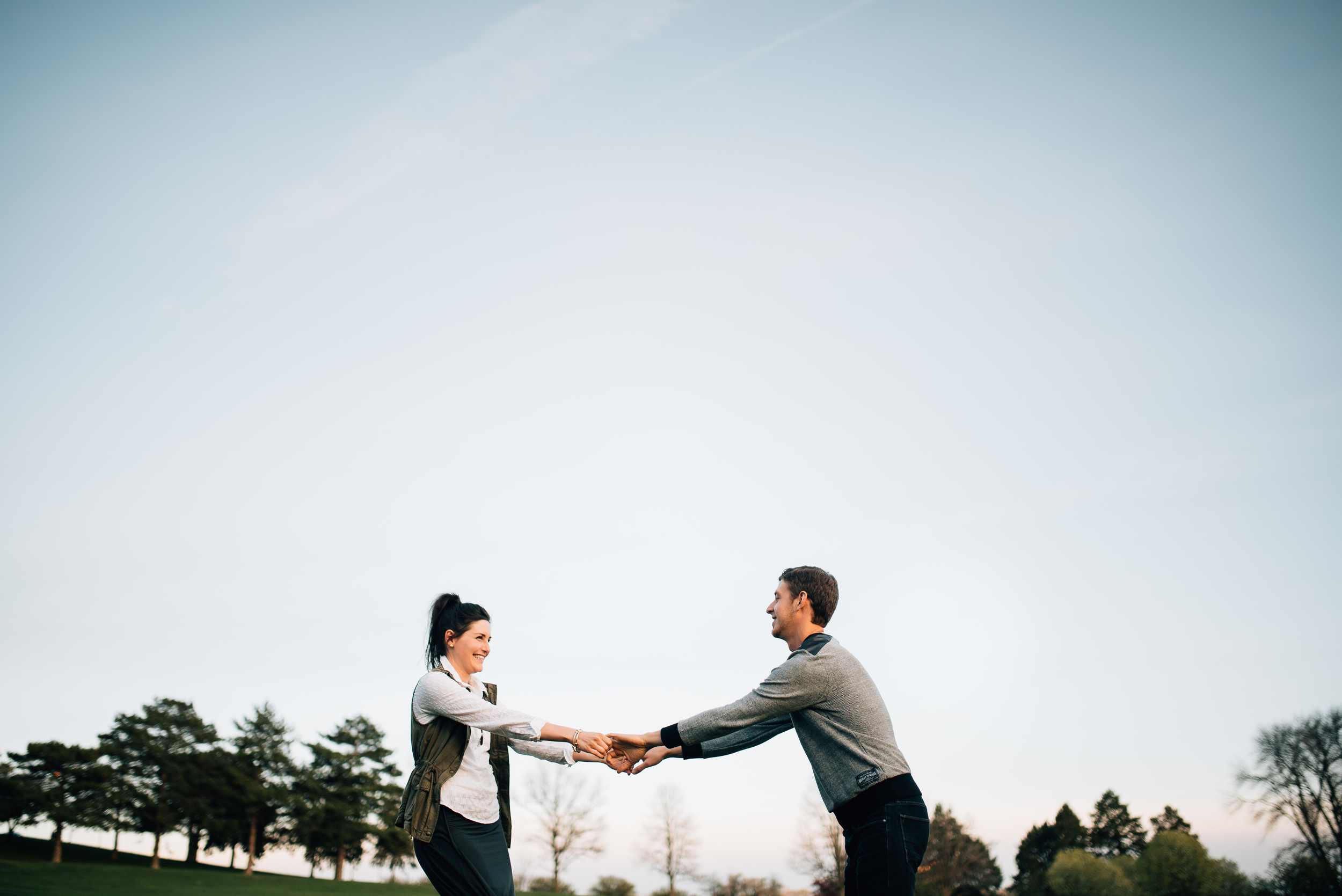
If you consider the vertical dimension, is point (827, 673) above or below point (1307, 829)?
above

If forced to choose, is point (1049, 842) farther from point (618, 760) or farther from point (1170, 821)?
point (618, 760)

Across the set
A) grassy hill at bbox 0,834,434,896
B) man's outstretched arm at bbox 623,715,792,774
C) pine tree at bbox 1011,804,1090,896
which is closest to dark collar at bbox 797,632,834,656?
man's outstretched arm at bbox 623,715,792,774

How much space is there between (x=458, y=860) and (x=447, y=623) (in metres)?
1.44

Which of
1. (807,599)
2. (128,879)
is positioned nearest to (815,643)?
(807,599)

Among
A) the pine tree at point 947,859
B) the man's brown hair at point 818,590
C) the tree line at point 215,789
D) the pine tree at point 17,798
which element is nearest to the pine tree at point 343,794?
the tree line at point 215,789

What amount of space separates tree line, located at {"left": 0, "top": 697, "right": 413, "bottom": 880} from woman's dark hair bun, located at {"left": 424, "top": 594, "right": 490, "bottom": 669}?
188 feet

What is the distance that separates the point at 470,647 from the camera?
5316mm

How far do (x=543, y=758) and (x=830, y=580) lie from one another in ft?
7.72

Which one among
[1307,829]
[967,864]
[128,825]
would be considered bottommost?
[967,864]

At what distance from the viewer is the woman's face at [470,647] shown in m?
5.32

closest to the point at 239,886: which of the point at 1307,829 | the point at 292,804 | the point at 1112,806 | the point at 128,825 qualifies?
the point at 292,804

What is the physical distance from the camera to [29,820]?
52.8 meters

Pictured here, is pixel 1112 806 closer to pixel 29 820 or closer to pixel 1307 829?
pixel 1307 829

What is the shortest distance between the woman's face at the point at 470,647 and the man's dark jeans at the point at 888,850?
2565 millimetres
